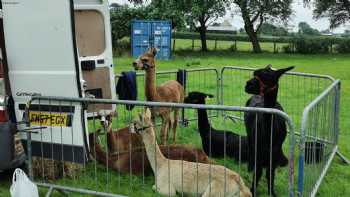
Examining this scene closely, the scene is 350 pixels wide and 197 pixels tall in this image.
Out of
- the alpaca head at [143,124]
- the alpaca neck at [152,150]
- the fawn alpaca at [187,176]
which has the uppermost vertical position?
the alpaca head at [143,124]

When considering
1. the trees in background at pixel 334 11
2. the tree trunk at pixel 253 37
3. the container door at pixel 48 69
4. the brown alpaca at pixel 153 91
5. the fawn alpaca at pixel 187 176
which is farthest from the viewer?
the trees in background at pixel 334 11

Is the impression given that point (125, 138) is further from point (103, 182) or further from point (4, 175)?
point (4, 175)

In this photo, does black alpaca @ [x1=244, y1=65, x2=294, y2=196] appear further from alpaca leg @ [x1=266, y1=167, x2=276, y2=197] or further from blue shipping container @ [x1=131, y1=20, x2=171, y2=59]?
blue shipping container @ [x1=131, y1=20, x2=171, y2=59]

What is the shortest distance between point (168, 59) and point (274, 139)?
21497 mm

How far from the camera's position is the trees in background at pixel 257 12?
3969 centimetres

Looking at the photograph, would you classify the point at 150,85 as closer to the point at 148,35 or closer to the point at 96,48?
the point at 96,48

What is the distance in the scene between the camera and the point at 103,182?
5977 millimetres

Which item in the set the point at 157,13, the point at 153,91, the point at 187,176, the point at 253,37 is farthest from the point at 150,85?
the point at 253,37

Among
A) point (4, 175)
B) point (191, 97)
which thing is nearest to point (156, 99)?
point (191, 97)

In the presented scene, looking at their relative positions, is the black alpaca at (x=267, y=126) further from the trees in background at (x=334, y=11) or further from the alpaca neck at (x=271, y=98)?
the trees in background at (x=334, y=11)

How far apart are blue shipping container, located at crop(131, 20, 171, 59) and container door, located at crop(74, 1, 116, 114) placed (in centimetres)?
2017

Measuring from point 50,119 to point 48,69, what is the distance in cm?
50

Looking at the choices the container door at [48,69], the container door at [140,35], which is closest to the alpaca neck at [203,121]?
the container door at [48,69]

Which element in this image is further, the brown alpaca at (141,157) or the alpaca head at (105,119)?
the alpaca head at (105,119)
